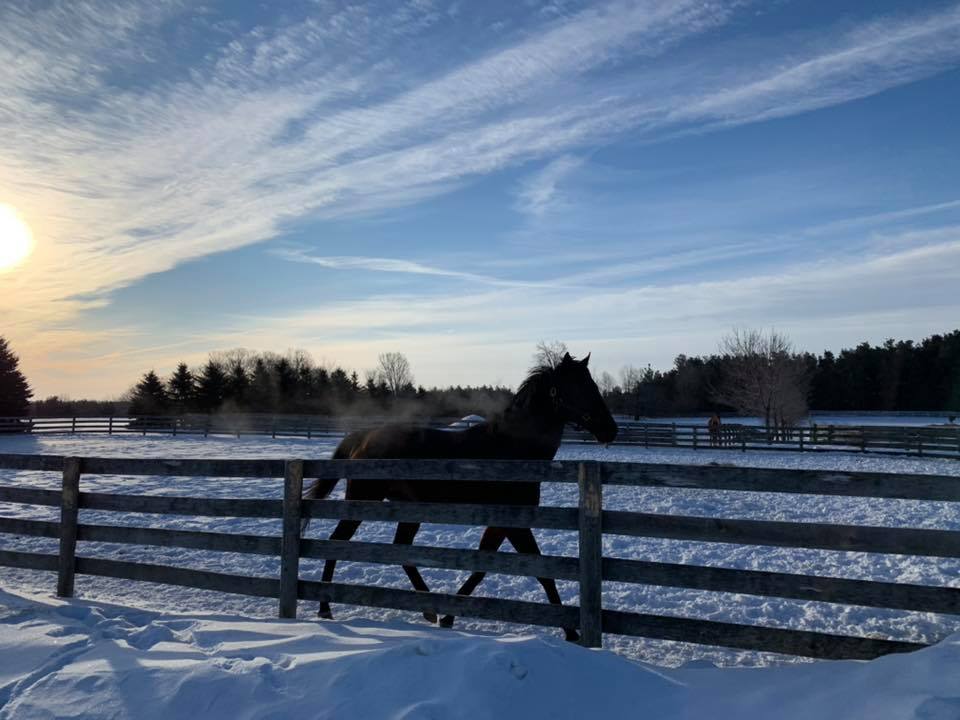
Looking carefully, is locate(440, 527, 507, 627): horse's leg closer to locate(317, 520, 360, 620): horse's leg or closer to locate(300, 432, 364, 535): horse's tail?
locate(317, 520, 360, 620): horse's leg

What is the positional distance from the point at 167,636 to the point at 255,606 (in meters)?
1.64

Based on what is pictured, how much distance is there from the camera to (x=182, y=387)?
59062 mm

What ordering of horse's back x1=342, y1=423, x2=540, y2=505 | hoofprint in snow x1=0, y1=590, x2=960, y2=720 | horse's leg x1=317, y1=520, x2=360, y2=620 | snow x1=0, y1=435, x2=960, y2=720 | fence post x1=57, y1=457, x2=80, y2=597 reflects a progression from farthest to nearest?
fence post x1=57, y1=457, x2=80, y2=597 → horse's back x1=342, y1=423, x2=540, y2=505 → horse's leg x1=317, y1=520, x2=360, y2=620 → snow x1=0, y1=435, x2=960, y2=720 → hoofprint in snow x1=0, y1=590, x2=960, y2=720

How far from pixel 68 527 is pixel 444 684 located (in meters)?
4.86

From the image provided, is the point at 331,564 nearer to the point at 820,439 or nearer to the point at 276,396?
the point at 820,439

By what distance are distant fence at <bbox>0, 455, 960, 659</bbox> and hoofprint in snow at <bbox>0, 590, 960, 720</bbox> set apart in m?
0.38

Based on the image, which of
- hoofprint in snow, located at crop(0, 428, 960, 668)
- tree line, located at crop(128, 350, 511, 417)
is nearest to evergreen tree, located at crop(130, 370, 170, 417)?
tree line, located at crop(128, 350, 511, 417)

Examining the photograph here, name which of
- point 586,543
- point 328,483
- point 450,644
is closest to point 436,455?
point 328,483

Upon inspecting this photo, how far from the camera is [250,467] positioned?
571 cm

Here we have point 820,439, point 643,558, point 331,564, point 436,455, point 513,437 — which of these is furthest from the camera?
point 820,439

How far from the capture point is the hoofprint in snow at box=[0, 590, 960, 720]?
10.8ft

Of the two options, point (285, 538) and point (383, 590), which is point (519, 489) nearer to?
point (383, 590)

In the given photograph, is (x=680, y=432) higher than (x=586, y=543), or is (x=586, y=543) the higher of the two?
(x=586, y=543)

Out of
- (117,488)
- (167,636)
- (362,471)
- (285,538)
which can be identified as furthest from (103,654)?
(117,488)
